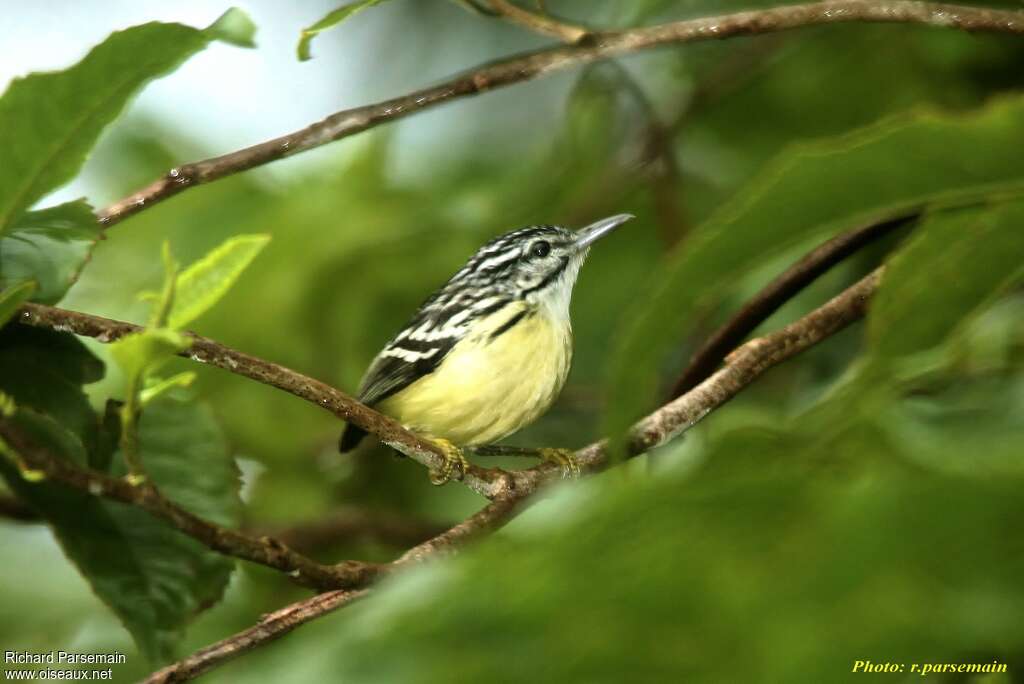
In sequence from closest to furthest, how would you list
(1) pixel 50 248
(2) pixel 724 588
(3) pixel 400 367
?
1. (2) pixel 724 588
2. (1) pixel 50 248
3. (3) pixel 400 367

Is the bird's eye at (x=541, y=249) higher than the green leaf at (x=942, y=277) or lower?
lower

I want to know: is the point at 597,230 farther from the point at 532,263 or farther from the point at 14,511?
the point at 14,511

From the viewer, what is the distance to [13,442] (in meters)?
1.21

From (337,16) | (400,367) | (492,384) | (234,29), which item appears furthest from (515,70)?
(400,367)

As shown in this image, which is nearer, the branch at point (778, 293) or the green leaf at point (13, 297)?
the green leaf at point (13, 297)

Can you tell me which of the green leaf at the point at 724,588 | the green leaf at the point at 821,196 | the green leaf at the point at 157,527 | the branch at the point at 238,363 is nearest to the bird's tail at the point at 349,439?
the green leaf at the point at 157,527

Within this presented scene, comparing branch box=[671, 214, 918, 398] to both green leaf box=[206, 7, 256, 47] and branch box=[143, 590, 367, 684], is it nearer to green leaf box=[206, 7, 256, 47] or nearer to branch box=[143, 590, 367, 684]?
branch box=[143, 590, 367, 684]

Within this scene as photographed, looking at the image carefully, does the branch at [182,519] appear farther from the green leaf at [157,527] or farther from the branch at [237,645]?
the green leaf at [157,527]

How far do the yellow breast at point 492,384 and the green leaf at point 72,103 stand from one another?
5.06ft

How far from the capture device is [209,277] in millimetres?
1479

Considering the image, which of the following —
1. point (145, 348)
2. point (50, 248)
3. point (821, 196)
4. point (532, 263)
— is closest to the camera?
point (821, 196)

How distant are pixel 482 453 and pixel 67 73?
1973 millimetres

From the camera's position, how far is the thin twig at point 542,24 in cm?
179

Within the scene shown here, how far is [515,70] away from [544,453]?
3.99 feet
